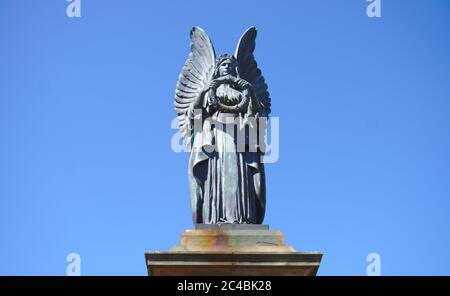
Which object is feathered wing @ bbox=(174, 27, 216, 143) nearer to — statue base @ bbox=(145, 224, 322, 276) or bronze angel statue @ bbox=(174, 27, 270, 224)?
bronze angel statue @ bbox=(174, 27, 270, 224)

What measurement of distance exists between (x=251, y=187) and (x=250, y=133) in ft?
3.44

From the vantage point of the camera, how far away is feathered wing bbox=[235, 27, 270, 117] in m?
15.9

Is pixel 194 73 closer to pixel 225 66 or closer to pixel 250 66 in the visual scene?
pixel 225 66

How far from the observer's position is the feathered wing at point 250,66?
15.9m

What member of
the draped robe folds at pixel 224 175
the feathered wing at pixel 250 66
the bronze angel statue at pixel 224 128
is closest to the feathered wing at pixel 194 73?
the bronze angel statue at pixel 224 128

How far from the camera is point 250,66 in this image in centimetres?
1611

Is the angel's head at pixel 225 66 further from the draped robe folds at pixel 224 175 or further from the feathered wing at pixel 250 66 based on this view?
the draped robe folds at pixel 224 175

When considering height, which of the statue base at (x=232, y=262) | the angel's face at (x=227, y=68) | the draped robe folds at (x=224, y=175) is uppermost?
the angel's face at (x=227, y=68)

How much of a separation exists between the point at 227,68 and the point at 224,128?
132cm

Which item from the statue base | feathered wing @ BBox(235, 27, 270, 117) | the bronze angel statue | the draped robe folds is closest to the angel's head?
the bronze angel statue

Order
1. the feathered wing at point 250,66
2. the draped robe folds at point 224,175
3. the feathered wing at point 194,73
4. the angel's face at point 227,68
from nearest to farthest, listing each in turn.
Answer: the draped robe folds at point 224,175
the angel's face at point 227,68
the feathered wing at point 194,73
the feathered wing at point 250,66
